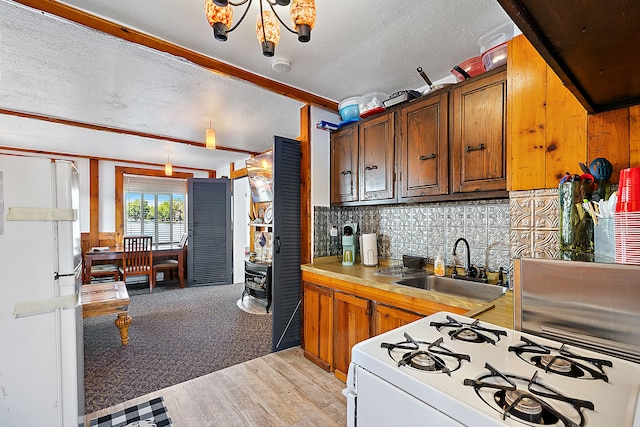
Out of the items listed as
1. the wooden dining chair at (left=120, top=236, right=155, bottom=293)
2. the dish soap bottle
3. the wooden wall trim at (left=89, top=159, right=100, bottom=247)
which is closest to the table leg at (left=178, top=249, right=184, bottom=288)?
the wooden dining chair at (left=120, top=236, right=155, bottom=293)

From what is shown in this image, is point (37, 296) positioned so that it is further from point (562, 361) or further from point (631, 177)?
point (631, 177)

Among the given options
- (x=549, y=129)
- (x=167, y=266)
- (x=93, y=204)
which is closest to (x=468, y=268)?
(x=549, y=129)

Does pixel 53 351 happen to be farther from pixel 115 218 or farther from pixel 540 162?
pixel 115 218

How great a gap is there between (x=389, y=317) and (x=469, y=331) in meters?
0.90

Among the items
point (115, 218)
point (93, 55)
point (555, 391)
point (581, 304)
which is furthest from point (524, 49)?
point (115, 218)

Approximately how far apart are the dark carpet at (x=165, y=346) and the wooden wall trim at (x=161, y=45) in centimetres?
241

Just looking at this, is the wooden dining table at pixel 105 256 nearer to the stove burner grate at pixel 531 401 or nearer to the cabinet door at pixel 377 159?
the cabinet door at pixel 377 159

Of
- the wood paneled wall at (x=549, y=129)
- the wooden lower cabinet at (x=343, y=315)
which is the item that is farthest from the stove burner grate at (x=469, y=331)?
the wood paneled wall at (x=549, y=129)

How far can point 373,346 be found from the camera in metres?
0.90

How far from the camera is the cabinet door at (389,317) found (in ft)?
5.74

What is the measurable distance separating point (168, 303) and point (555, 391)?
4707mm

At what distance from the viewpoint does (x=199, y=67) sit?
2145 mm

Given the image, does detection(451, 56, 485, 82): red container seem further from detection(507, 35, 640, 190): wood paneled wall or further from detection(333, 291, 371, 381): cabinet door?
detection(333, 291, 371, 381): cabinet door

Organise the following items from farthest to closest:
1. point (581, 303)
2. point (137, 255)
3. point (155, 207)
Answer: point (155, 207) < point (137, 255) < point (581, 303)
